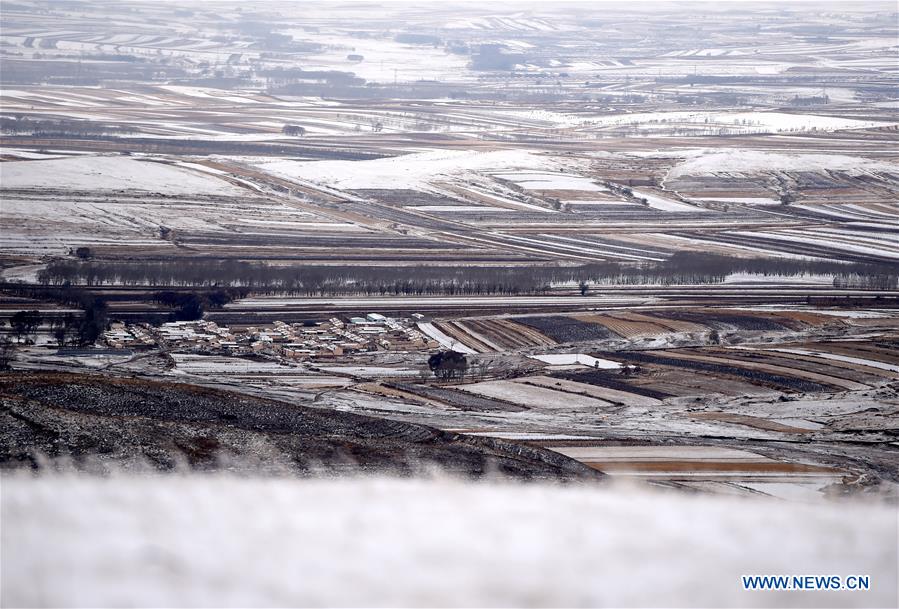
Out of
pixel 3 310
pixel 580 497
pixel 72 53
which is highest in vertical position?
pixel 72 53

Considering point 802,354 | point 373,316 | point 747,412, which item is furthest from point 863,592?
point 373,316

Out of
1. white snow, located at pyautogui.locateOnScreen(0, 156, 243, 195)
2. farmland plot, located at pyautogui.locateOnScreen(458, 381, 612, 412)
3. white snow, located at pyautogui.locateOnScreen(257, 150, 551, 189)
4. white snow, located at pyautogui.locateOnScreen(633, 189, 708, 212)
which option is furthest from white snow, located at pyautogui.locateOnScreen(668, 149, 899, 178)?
farmland plot, located at pyautogui.locateOnScreen(458, 381, 612, 412)

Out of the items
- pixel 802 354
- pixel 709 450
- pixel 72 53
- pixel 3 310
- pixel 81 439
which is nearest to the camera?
pixel 81 439

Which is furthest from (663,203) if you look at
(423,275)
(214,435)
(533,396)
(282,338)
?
(214,435)

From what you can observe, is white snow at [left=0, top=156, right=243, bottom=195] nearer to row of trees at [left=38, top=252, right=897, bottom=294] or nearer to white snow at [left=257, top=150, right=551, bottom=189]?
white snow at [left=257, top=150, right=551, bottom=189]

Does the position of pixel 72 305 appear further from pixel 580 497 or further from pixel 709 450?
pixel 580 497

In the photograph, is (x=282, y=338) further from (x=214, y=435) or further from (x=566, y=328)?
(x=214, y=435)

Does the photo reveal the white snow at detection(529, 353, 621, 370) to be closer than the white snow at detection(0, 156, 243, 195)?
Yes
